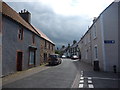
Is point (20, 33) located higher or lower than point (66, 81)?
higher

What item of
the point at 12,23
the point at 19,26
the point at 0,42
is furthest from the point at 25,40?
the point at 0,42

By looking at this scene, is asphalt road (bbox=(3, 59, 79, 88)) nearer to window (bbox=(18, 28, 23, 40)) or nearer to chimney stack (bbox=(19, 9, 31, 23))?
window (bbox=(18, 28, 23, 40))

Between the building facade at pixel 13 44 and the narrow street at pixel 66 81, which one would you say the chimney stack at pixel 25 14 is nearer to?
the building facade at pixel 13 44

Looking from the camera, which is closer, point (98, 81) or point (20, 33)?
point (98, 81)


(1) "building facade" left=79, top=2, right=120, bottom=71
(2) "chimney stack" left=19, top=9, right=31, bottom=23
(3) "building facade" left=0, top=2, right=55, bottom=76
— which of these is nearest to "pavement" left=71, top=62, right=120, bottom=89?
(1) "building facade" left=79, top=2, right=120, bottom=71

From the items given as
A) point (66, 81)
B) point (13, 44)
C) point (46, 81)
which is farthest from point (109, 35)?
point (13, 44)

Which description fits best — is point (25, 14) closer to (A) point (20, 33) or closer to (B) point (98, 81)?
(A) point (20, 33)

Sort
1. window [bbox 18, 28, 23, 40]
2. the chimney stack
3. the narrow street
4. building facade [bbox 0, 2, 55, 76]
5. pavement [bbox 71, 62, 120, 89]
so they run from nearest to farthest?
the narrow street, pavement [bbox 71, 62, 120, 89], building facade [bbox 0, 2, 55, 76], window [bbox 18, 28, 23, 40], the chimney stack

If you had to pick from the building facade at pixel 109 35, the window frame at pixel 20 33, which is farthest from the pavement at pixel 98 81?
the window frame at pixel 20 33

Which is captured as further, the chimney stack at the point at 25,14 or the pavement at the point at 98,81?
the chimney stack at the point at 25,14

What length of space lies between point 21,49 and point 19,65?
1785mm

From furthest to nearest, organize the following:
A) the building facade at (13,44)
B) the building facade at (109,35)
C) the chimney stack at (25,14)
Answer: the chimney stack at (25,14) < the building facade at (109,35) < the building facade at (13,44)

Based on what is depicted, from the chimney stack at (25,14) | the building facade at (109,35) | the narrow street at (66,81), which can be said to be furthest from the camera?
the chimney stack at (25,14)

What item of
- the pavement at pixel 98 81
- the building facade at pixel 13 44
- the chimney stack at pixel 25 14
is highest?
the chimney stack at pixel 25 14
